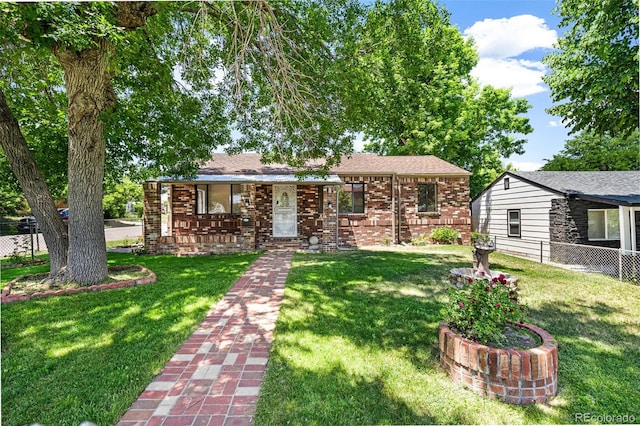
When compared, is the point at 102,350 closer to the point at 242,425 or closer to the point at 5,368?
the point at 5,368

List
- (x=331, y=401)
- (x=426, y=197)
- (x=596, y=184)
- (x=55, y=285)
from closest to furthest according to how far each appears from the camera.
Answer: (x=331, y=401) → (x=55, y=285) → (x=596, y=184) → (x=426, y=197)

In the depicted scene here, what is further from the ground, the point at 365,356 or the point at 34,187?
the point at 34,187

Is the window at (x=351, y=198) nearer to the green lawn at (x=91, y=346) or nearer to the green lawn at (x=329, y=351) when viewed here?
the green lawn at (x=329, y=351)

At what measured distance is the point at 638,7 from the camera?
219 inches

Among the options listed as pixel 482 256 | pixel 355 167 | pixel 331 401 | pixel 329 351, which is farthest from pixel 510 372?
pixel 355 167

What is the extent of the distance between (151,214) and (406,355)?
11.1 metres

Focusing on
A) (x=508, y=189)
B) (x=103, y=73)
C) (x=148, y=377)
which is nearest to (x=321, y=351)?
(x=148, y=377)

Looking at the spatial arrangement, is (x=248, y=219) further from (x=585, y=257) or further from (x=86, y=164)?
(x=585, y=257)

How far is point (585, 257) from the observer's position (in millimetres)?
9242

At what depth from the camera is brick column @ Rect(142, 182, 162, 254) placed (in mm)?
11250

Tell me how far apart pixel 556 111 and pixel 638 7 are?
8.39 ft

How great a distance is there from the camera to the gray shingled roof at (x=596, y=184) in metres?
9.66

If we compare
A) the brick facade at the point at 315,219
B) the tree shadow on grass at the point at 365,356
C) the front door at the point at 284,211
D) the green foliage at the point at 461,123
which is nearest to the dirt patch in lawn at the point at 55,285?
the tree shadow on grass at the point at 365,356

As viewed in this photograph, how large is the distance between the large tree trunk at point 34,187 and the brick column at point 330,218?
25.7ft
